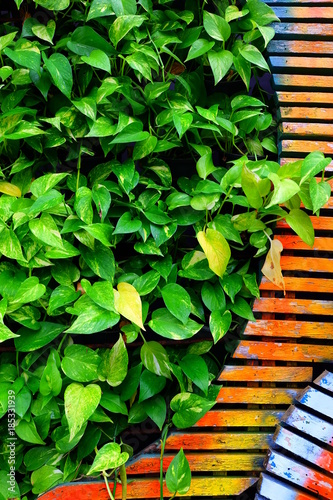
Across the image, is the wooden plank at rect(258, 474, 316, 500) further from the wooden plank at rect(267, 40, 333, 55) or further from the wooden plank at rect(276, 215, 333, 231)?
the wooden plank at rect(267, 40, 333, 55)

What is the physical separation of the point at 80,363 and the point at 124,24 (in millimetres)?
783

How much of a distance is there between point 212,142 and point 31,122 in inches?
17.9

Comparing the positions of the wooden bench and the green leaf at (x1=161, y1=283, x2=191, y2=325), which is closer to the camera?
the green leaf at (x1=161, y1=283, x2=191, y2=325)

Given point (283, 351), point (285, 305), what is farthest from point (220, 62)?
point (283, 351)

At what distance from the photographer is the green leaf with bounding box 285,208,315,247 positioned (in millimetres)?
1155

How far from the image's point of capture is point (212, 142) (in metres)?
1.31

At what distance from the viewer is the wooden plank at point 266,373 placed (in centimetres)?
124

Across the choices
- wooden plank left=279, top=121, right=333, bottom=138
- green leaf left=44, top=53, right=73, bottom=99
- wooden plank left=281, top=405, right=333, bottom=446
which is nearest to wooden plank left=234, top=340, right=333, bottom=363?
wooden plank left=281, top=405, right=333, bottom=446

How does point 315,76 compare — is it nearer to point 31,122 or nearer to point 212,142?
point 212,142

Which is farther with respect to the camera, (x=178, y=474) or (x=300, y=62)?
(x=300, y=62)

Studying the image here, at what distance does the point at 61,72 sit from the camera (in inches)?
46.4

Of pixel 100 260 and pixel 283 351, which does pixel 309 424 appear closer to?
pixel 283 351

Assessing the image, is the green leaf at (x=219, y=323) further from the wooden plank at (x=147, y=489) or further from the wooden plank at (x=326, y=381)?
the wooden plank at (x=147, y=489)

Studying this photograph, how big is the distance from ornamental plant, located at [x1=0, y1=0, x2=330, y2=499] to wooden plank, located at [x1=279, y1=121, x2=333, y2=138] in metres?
0.06
